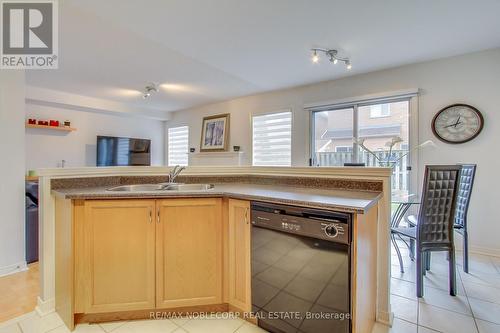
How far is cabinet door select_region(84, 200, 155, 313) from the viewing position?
5.44 feet

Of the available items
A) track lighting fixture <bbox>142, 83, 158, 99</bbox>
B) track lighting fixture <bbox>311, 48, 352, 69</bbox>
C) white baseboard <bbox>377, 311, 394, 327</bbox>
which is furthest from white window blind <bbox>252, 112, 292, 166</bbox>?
white baseboard <bbox>377, 311, 394, 327</bbox>

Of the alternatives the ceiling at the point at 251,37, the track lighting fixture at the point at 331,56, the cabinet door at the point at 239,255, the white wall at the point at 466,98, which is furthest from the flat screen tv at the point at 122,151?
the cabinet door at the point at 239,255

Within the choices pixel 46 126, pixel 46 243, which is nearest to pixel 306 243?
pixel 46 243

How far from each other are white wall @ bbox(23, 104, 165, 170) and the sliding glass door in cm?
463

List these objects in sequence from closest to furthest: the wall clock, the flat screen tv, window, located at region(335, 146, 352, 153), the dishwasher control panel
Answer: the dishwasher control panel
the wall clock
window, located at region(335, 146, 352, 153)
the flat screen tv

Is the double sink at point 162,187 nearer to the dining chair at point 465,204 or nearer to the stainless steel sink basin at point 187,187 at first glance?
the stainless steel sink basin at point 187,187

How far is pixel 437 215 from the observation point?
2076mm

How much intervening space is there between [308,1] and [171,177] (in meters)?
1.94

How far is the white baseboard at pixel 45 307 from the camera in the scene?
5.92ft

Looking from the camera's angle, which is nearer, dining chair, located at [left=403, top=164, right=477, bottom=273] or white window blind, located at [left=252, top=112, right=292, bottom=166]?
dining chair, located at [left=403, top=164, right=477, bottom=273]

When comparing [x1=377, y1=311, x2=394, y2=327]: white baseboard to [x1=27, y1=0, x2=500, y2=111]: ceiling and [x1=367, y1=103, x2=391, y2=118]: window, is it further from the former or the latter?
[x1=367, y1=103, x2=391, y2=118]: window

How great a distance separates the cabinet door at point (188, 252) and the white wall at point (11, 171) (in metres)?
1.97

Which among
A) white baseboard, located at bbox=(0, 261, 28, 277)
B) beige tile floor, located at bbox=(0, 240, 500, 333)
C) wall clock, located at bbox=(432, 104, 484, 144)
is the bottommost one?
beige tile floor, located at bbox=(0, 240, 500, 333)

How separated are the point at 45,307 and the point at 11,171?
1.56 meters
